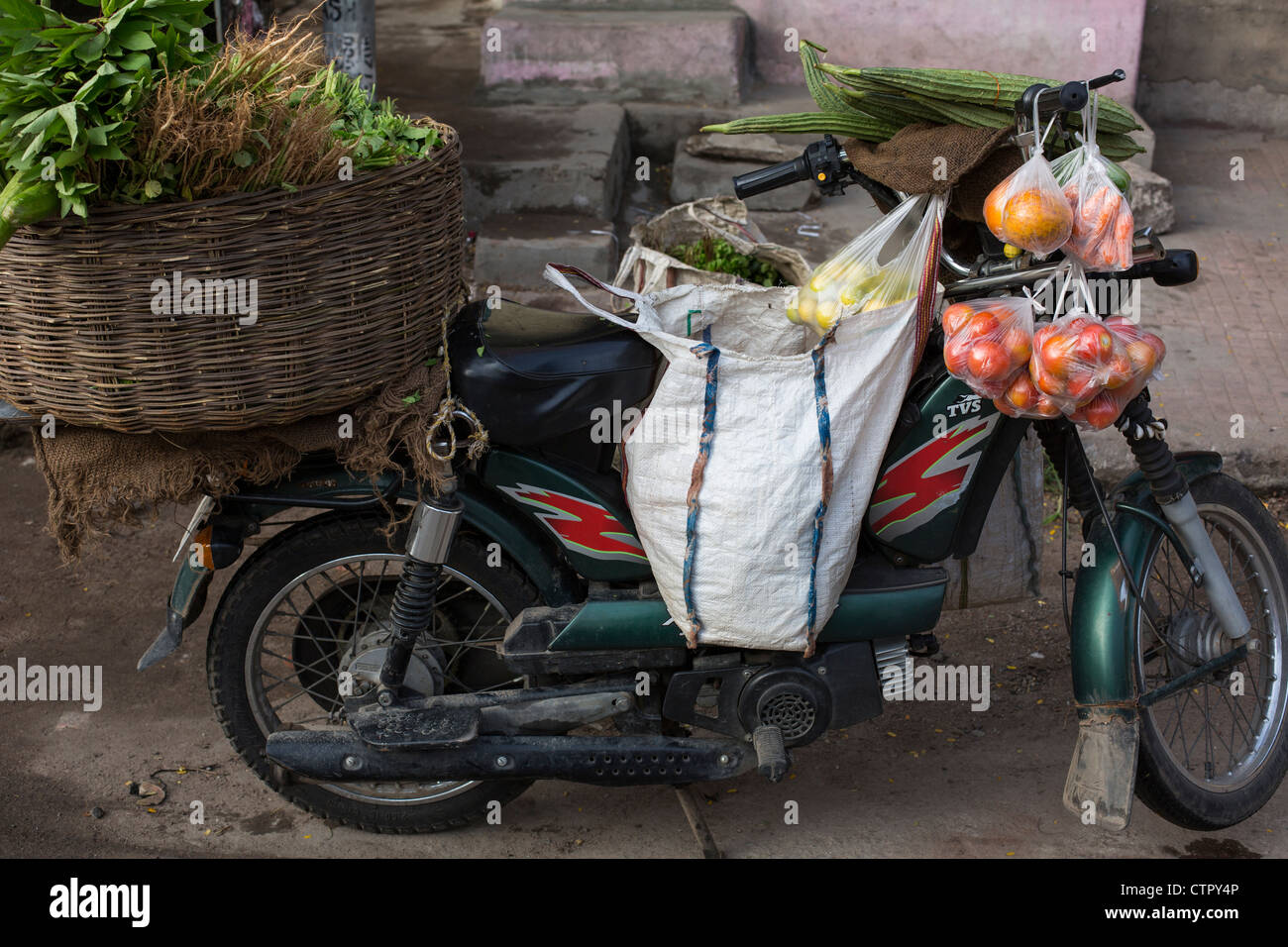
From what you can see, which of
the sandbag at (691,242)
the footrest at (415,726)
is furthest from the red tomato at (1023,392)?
the sandbag at (691,242)

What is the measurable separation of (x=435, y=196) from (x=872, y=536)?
1.14 meters

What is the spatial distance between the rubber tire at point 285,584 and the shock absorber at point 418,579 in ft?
0.38

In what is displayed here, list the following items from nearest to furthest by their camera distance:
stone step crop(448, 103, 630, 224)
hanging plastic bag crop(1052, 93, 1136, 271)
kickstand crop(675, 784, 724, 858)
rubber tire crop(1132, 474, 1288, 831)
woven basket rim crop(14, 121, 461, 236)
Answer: woven basket rim crop(14, 121, 461, 236)
hanging plastic bag crop(1052, 93, 1136, 271)
rubber tire crop(1132, 474, 1288, 831)
kickstand crop(675, 784, 724, 858)
stone step crop(448, 103, 630, 224)

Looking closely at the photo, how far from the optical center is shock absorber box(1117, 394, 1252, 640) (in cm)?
249

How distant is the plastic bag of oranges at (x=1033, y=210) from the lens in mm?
2160

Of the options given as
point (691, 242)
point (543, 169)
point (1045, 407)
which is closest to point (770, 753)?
point (1045, 407)

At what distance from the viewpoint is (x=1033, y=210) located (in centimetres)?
216

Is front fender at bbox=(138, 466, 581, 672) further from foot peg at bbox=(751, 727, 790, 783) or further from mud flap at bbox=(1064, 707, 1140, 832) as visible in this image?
Answer: mud flap at bbox=(1064, 707, 1140, 832)

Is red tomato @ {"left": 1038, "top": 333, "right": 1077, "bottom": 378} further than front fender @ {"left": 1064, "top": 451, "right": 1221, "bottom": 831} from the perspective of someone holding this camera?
No

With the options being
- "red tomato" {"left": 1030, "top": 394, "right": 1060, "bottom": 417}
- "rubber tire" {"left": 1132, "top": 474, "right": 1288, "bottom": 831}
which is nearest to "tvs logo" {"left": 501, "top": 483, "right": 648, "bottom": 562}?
"red tomato" {"left": 1030, "top": 394, "right": 1060, "bottom": 417}

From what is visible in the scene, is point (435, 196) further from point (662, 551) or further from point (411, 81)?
point (411, 81)

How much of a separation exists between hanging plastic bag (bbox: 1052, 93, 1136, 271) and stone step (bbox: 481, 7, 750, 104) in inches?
164

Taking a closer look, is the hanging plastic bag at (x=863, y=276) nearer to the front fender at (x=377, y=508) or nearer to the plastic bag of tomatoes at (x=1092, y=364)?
the plastic bag of tomatoes at (x=1092, y=364)

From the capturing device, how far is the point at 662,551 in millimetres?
2504
